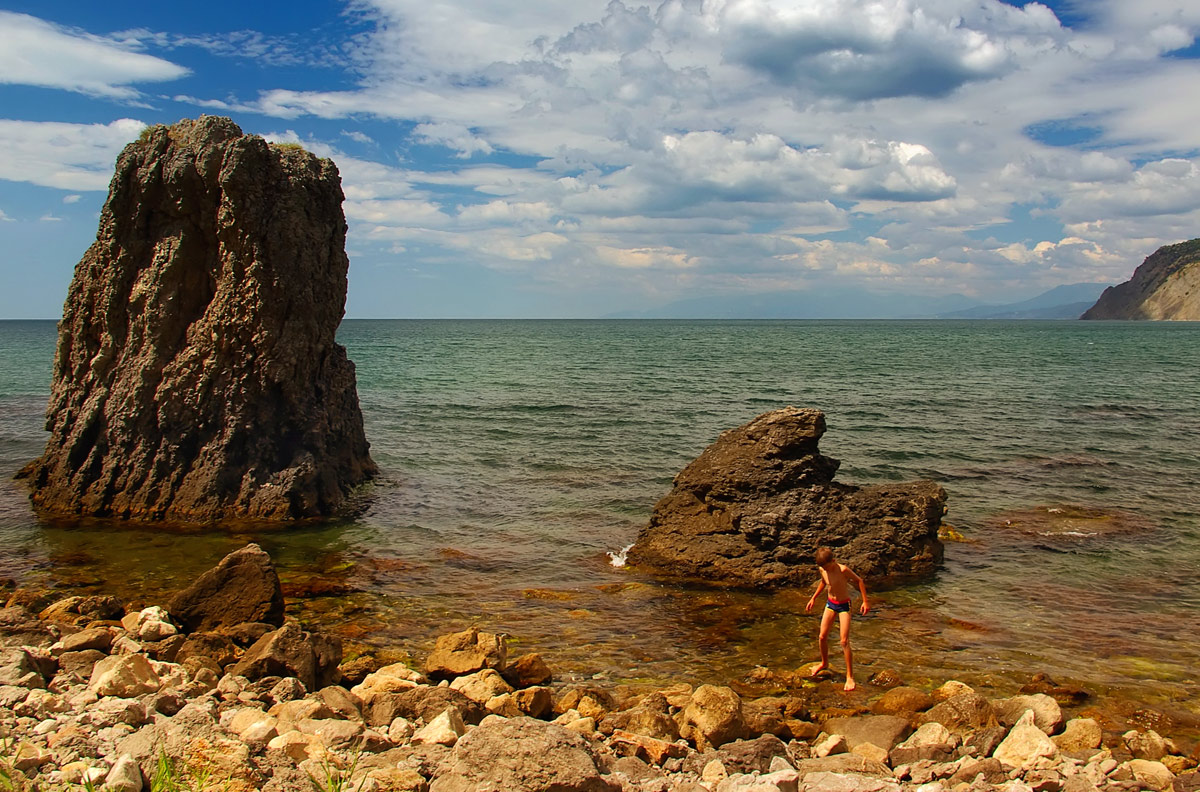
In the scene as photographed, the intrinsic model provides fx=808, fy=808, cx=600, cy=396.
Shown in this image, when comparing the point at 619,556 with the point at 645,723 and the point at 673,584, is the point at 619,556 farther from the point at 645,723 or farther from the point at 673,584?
the point at 645,723

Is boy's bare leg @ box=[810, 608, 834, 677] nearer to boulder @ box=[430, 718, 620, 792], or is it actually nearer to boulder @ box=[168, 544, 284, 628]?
boulder @ box=[430, 718, 620, 792]

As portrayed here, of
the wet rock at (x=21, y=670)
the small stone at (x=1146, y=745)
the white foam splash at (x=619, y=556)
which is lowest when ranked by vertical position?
the white foam splash at (x=619, y=556)

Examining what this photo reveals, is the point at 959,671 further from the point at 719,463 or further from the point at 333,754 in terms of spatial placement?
the point at 333,754

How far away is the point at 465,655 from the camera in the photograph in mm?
10703

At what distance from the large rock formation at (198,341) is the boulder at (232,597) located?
7584 millimetres

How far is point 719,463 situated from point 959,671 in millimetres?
6706

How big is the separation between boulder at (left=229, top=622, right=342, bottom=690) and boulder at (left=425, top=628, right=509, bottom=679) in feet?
4.25

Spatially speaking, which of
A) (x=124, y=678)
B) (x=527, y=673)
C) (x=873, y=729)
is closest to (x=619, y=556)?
(x=527, y=673)

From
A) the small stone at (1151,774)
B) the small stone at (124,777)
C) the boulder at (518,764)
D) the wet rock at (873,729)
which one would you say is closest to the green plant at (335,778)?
the boulder at (518,764)

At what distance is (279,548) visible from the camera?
58.5ft

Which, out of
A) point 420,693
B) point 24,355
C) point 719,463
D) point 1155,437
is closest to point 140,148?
point 719,463

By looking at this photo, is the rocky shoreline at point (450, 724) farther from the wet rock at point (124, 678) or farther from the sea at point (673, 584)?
the sea at point (673, 584)

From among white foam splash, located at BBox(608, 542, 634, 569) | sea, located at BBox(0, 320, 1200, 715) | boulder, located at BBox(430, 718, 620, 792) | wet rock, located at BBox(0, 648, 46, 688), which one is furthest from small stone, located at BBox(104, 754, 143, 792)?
white foam splash, located at BBox(608, 542, 634, 569)

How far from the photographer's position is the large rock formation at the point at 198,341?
19.5 meters
